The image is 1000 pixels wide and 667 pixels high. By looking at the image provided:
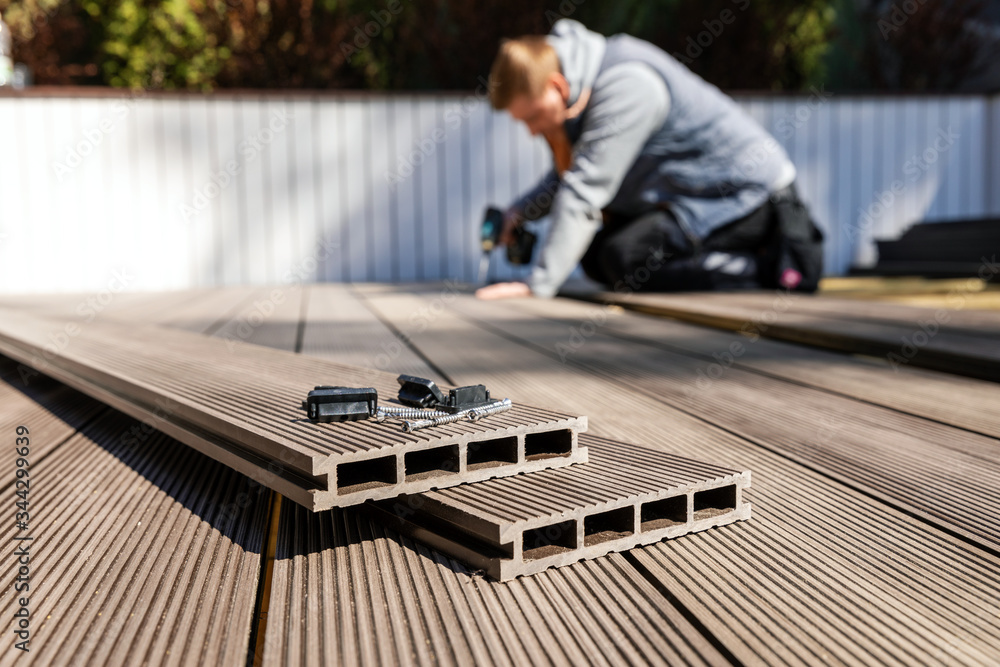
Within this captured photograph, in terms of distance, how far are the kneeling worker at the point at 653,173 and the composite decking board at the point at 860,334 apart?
0.55 metres

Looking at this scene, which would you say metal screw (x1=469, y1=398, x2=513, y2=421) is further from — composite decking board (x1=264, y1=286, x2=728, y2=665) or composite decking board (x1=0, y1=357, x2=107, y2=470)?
composite decking board (x1=0, y1=357, x2=107, y2=470)

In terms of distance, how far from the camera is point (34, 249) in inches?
184

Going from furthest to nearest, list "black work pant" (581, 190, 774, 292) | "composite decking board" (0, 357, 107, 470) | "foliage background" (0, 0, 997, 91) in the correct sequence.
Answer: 1. "foliage background" (0, 0, 997, 91)
2. "black work pant" (581, 190, 774, 292)
3. "composite decking board" (0, 357, 107, 470)

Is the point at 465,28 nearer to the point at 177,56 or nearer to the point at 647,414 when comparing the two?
the point at 177,56

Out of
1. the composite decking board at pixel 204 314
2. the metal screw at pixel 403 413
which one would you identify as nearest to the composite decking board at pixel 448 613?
the metal screw at pixel 403 413

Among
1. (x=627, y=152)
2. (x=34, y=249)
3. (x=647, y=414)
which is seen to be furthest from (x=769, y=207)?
(x=34, y=249)

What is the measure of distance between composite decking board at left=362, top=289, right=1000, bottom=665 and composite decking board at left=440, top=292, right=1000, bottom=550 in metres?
0.04

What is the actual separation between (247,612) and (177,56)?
22.2 feet

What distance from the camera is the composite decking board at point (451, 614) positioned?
48cm

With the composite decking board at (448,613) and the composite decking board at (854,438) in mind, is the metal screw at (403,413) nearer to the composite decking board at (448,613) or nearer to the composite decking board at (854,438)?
the composite decking board at (448,613)

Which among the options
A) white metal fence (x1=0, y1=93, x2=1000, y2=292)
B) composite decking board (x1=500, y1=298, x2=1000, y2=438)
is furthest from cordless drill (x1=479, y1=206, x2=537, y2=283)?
white metal fence (x1=0, y1=93, x2=1000, y2=292)

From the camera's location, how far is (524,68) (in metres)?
2.81

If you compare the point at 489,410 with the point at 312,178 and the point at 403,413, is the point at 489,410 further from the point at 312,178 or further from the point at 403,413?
the point at 312,178

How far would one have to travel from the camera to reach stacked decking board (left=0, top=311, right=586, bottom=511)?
1.99ft
